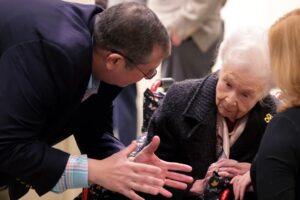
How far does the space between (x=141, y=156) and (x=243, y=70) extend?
0.45 m

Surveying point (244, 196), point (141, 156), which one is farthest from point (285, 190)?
point (141, 156)

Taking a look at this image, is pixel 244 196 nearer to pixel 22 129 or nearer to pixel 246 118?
pixel 246 118

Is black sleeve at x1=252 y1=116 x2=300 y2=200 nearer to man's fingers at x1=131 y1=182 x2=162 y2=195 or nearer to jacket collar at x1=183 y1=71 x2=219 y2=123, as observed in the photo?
man's fingers at x1=131 y1=182 x2=162 y2=195

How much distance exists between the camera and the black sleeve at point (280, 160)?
50.0 inches

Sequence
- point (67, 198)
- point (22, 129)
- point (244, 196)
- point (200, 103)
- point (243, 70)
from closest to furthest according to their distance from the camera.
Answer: point (22, 129), point (244, 196), point (243, 70), point (200, 103), point (67, 198)

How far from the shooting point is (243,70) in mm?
1730

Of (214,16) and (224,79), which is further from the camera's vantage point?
(214,16)

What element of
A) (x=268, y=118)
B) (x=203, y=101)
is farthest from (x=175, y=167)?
(x=268, y=118)

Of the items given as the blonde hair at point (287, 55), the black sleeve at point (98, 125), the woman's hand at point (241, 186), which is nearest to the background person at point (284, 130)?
the blonde hair at point (287, 55)

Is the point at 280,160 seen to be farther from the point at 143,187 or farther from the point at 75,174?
the point at 75,174

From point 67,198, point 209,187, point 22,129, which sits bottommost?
point 67,198

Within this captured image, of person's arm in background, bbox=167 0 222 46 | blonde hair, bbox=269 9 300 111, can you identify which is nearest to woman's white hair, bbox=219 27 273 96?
blonde hair, bbox=269 9 300 111

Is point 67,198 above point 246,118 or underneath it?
underneath

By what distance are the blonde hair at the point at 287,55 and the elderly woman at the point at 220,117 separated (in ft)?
1.35
